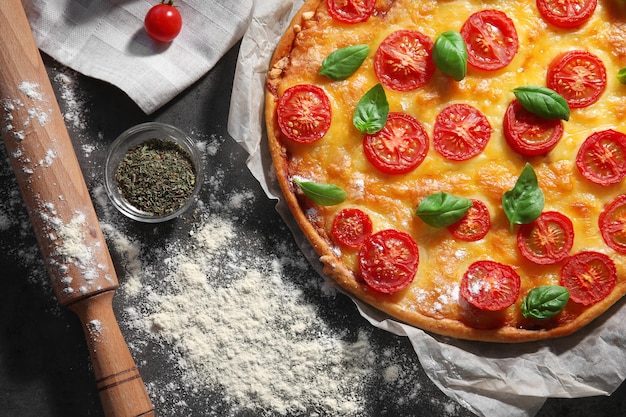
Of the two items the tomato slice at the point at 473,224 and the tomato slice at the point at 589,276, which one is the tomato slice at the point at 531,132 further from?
the tomato slice at the point at 589,276

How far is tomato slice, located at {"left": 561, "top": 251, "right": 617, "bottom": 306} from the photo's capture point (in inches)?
134

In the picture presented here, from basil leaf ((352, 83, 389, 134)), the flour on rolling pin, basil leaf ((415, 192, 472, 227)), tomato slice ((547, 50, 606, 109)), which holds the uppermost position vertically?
tomato slice ((547, 50, 606, 109))

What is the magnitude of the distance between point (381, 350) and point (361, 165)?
3.49ft

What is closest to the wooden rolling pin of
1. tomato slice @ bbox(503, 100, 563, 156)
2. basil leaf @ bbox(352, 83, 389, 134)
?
basil leaf @ bbox(352, 83, 389, 134)

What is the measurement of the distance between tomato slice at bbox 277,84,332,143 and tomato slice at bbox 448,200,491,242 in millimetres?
836

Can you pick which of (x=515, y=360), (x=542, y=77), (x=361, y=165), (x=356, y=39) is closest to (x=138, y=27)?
(x=356, y=39)

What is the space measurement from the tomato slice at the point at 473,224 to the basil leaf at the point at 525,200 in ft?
0.48

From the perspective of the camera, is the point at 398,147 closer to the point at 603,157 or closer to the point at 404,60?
the point at 404,60

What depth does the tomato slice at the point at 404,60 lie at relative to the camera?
347 centimetres

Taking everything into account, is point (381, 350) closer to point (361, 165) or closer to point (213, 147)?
point (361, 165)

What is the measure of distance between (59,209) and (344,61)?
162 centimetres

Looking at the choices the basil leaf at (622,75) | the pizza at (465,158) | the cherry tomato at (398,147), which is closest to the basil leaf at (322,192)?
the pizza at (465,158)

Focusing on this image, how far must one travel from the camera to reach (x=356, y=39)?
3555mm

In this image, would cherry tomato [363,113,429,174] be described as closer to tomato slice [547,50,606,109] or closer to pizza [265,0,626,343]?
pizza [265,0,626,343]
